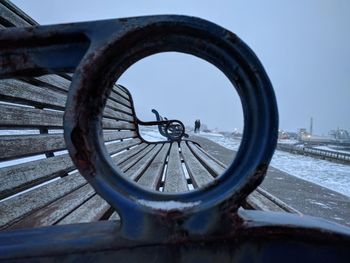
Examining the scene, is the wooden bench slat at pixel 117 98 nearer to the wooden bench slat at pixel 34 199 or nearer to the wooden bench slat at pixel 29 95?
the wooden bench slat at pixel 29 95

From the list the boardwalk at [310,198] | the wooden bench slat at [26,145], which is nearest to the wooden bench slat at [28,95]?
the wooden bench slat at [26,145]

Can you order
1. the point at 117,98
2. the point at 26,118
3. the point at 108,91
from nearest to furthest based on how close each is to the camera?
the point at 108,91
the point at 26,118
the point at 117,98

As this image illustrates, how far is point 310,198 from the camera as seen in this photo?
4.36m

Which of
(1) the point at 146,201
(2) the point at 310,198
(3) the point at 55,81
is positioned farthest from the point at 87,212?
(2) the point at 310,198

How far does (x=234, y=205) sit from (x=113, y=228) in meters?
0.26

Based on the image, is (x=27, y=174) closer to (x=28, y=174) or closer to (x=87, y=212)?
(x=28, y=174)

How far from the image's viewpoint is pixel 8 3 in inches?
55.1

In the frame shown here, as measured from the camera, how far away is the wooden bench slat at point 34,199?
0.86m

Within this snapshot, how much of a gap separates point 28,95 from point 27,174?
1.36 feet

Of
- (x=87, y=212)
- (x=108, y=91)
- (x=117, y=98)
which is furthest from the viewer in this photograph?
(x=117, y=98)

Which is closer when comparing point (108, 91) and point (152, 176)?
point (108, 91)

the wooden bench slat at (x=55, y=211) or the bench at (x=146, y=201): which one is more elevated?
the bench at (x=146, y=201)

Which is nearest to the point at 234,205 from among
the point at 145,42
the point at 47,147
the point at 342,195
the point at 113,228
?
the point at 113,228

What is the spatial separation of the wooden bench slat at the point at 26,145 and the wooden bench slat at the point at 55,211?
226 millimetres
